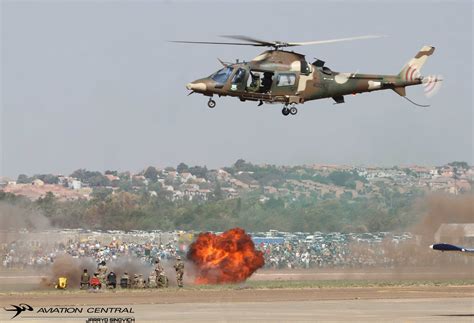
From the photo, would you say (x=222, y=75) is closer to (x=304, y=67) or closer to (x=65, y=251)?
(x=304, y=67)

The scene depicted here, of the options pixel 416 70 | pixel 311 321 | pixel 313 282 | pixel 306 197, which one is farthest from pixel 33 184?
pixel 311 321

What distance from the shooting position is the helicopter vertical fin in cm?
7256

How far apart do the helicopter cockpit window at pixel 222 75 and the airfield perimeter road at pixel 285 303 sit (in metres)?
11.1

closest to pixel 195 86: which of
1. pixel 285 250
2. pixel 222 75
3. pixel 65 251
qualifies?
pixel 222 75

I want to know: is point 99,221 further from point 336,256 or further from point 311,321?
point 311,321

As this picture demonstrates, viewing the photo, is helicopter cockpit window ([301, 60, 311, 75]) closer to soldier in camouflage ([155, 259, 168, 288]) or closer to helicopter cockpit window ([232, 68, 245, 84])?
helicopter cockpit window ([232, 68, 245, 84])

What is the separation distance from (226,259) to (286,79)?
1429cm

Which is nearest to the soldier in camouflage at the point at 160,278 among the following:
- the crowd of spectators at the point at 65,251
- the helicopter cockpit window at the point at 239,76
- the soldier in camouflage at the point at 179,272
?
the soldier in camouflage at the point at 179,272

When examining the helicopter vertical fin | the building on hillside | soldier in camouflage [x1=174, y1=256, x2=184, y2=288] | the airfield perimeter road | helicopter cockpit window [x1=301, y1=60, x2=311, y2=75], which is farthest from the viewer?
the building on hillside

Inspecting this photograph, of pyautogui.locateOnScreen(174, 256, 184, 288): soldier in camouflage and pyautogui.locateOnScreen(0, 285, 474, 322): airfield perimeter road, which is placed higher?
pyautogui.locateOnScreen(174, 256, 184, 288): soldier in camouflage

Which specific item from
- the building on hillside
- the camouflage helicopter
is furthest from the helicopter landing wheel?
the building on hillside

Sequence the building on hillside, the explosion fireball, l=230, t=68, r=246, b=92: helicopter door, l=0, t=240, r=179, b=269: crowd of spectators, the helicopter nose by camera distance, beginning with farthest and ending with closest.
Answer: the building on hillside, l=0, t=240, r=179, b=269: crowd of spectators, the explosion fireball, l=230, t=68, r=246, b=92: helicopter door, the helicopter nose

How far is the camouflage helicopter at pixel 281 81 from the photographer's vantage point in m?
66.8

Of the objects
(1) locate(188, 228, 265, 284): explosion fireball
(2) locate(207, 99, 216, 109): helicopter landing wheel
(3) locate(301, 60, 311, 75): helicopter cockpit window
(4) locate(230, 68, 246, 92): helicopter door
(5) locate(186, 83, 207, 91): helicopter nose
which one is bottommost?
(1) locate(188, 228, 265, 284): explosion fireball
